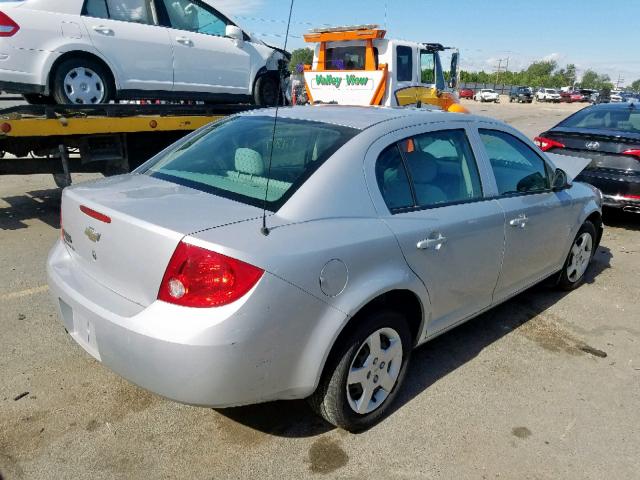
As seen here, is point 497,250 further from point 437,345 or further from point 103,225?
point 103,225

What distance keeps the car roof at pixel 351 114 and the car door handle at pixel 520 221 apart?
801mm

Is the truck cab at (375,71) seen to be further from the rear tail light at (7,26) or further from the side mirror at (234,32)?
the rear tail light at (7,26)

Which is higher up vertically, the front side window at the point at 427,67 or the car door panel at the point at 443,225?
the front side window at the point at 427,67

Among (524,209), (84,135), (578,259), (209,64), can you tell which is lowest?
(578,259)

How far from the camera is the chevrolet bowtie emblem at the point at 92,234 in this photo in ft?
8.10

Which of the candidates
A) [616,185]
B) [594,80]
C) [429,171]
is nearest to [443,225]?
[429,171]

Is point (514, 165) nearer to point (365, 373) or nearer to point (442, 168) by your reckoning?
point (442, 168)

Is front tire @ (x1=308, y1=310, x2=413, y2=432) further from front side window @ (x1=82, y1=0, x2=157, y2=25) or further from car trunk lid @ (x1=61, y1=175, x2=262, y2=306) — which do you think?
front side window @ (x1=82, y1=0, x2=157, y2=25)

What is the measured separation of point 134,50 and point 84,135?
57.3 inches

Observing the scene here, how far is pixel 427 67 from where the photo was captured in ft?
43.9

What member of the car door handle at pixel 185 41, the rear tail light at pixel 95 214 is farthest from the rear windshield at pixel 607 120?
the rear tail light at pixel 95 214

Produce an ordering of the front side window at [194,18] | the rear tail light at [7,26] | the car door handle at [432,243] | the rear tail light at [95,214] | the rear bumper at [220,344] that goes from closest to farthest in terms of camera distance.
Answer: the rear bumper at [220,344] → the rear tail light at [95,214] → the car door handle at [432,243] → the rear tail light at [7,26] → the front side window at [194,18]

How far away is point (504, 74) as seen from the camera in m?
126

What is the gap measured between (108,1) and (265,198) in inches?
210
